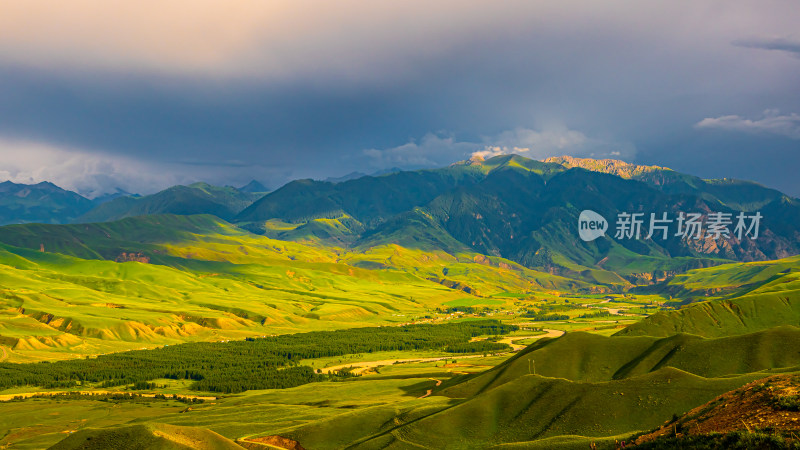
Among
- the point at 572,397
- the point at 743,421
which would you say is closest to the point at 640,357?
the point at 572,397

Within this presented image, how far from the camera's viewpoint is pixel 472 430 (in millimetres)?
107312

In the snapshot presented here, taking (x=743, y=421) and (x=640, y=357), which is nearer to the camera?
(x=743, y=421)

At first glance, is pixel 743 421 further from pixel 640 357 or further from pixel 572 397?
pixel 640 357

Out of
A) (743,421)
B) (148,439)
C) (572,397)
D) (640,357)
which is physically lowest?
(148,439)

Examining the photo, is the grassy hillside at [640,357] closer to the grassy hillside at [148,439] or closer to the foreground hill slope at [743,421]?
the foreground hill slope at [743,421]

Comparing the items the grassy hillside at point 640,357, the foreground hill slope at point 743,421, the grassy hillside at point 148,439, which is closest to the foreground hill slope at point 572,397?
the grassy hillside at point 640,357

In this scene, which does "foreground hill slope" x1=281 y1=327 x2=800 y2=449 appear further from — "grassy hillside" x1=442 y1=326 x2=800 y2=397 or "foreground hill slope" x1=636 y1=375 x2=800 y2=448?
"foreground hill slope" x1=636 y1=375 x2=800 y2=448

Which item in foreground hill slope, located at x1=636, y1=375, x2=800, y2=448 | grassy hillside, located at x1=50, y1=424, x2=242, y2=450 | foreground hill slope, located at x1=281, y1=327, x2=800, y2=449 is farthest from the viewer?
foreground hill slope, located at x1=281, y1=327, x2=800, y2=449

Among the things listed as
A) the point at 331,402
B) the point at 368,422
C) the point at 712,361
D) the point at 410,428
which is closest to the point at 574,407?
the point at 410,428

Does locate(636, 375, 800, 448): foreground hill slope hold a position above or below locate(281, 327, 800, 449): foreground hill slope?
above

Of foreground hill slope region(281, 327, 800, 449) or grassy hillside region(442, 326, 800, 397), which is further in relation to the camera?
grassy hillside region(442, 326, 800, 397)

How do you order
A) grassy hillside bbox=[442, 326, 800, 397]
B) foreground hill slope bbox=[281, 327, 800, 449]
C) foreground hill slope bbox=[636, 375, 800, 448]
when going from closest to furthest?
foreground hill slope bbox=[636, 375, 800, 448] < foreground hill slope bbox=[281, 327, 800, 449] < grassy hillside bbox=[442, 326, 800, 397]

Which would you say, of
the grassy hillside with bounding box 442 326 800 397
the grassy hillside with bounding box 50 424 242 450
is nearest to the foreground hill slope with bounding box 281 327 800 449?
the grassy hillside with bounding box 442 326 800 397

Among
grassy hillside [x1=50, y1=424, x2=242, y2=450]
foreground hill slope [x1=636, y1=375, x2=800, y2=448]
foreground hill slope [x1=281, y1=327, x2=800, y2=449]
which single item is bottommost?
grassy hillside [x1=50, y1=424, x2=242, y2=450]
